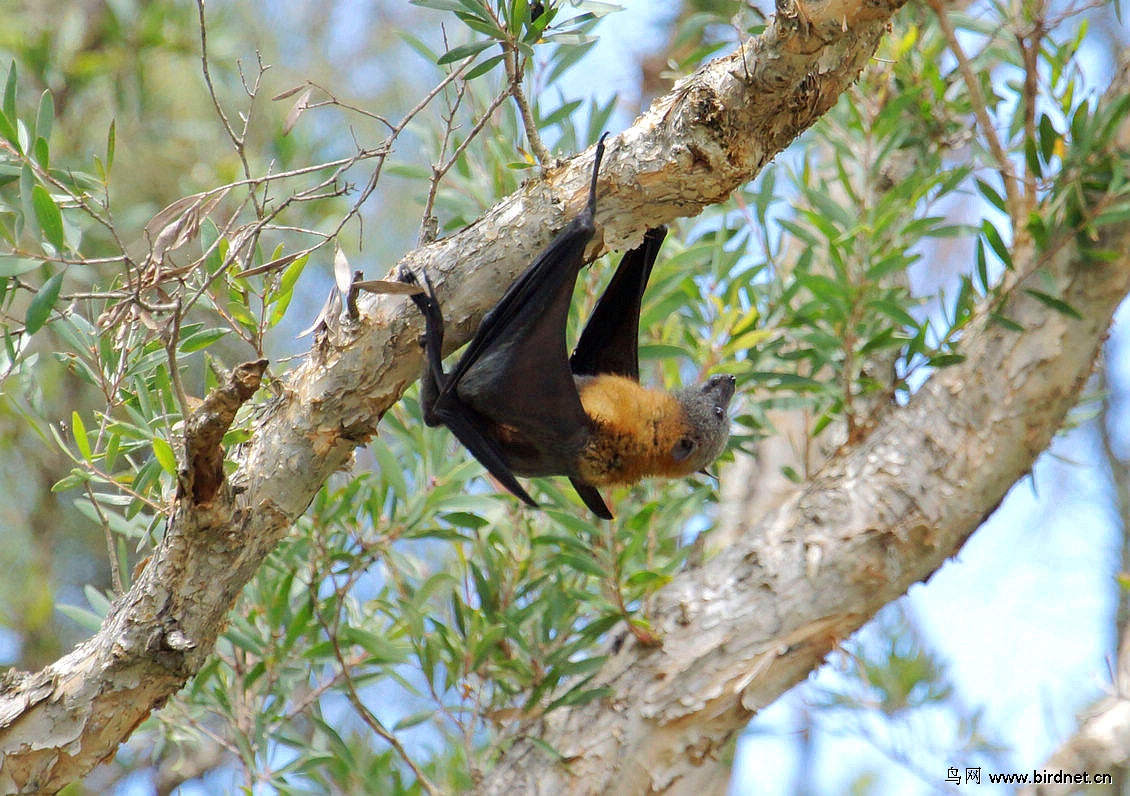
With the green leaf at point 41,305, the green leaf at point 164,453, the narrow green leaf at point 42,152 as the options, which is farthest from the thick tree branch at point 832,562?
the narrow green leaf at point 42,152

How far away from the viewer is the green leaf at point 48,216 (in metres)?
2.51

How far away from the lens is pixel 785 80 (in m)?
2.60

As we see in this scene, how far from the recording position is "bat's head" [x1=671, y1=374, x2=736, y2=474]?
3.89 meters

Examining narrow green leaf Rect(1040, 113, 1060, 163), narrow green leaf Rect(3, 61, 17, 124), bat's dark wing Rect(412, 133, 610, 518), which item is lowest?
bat's dark wing Rect(412, 133, 610, 518)

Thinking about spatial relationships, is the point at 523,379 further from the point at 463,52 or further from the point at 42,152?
the point at 42,152

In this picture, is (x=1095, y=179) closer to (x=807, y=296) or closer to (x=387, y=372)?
(x=807, y=296)

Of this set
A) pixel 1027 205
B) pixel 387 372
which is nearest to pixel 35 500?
pixel 387 372

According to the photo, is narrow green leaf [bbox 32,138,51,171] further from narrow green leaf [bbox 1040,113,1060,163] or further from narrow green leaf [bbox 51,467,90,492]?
narrow green leaf [bbox 1040,113,1060,163]

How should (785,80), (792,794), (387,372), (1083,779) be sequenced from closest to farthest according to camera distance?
(785,80) → (387,372) → (1083,779) → (792,794)

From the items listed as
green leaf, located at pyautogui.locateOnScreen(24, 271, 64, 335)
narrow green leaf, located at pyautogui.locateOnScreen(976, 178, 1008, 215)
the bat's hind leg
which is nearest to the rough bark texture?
the bat's hind leg

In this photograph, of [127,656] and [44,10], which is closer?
[127,656]

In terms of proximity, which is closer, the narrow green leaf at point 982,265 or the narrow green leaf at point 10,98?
the narrow green leaf at point 10,98

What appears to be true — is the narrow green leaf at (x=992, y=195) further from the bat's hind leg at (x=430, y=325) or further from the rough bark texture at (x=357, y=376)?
the bat's hind leg at (x=430, y=325)

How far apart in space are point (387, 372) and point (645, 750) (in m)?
2.25
